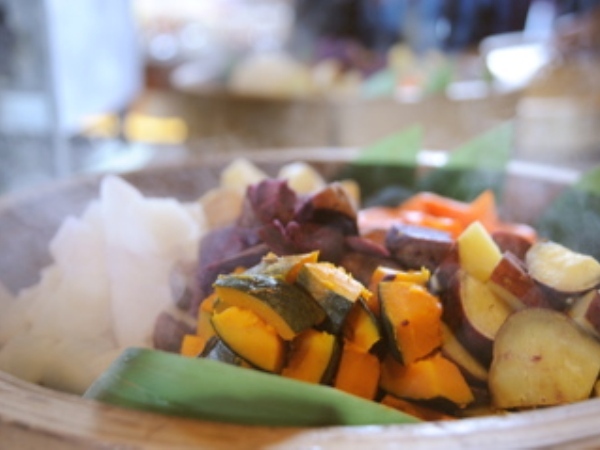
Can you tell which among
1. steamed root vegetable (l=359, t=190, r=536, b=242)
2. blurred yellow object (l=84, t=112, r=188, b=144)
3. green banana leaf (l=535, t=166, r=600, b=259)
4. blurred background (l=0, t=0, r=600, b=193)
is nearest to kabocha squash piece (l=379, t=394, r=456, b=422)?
steamed root vegetable (l=359, t=190, r=536, b=242)

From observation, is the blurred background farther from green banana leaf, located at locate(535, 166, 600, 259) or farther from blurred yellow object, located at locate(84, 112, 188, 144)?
green banana leaf, located at locate(535, 166, 600, 259)

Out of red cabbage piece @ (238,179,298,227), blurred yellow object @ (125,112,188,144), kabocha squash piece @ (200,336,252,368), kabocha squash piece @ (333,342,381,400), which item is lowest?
blurred yellow object @ (125,112,188,144)

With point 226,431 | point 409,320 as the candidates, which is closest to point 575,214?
point 409,320

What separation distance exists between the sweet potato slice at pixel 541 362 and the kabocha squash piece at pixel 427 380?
0.11ft

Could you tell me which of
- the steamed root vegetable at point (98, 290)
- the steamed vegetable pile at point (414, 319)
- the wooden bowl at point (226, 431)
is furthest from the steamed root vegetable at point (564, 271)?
the steamed root vegetable at point (98, 290)

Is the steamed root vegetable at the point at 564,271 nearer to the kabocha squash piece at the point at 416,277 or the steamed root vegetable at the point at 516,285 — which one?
the steamed root vegetable at the point at 516,285

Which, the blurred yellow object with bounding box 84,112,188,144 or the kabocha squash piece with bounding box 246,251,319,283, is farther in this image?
the blurred yellow object with bounding box 84,112,188,144

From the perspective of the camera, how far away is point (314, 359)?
636 millimetres

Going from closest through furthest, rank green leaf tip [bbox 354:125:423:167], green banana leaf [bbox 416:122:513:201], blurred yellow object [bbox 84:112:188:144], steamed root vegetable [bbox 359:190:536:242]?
steamed root vegetable [bbox 359:190:536:242] → green banana leaf [bbox 416:122:513:201] → green leaf tip [bbox 354:125:423:167] → blurred yellow object [bbox 84:112:188:144]

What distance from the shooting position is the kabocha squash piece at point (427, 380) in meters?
0.68

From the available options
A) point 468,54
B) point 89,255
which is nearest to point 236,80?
point 89,255

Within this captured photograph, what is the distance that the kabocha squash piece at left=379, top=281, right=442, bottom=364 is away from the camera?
2.21 feet

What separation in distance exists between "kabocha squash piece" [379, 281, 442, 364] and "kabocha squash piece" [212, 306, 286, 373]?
0.37 feet

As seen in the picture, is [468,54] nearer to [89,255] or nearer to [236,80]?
[236,80]
